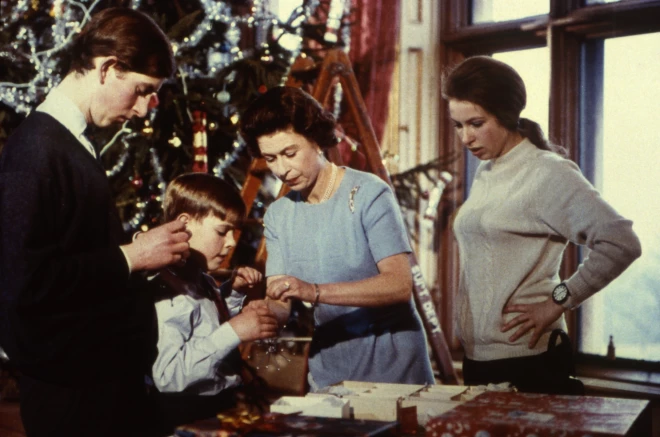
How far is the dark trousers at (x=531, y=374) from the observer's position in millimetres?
1921

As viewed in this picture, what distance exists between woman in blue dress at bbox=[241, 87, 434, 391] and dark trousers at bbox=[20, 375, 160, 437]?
0.56 metres

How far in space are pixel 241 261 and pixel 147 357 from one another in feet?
8.04

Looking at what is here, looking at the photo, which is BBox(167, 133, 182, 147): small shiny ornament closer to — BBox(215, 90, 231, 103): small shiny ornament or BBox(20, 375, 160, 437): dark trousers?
BBox(215, 90, 231, 103): small shiny ornament

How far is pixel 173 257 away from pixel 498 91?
3.21ft

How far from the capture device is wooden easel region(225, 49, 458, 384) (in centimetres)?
382

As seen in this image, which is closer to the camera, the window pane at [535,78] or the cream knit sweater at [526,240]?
the cream knit sweater at [526,240]

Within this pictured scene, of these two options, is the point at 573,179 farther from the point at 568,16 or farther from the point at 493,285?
the point at 568,16

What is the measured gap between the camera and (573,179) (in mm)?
1889

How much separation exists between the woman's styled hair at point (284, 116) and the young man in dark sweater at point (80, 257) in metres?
0.43

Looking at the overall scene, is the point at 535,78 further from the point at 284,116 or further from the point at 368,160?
the point at 284,116

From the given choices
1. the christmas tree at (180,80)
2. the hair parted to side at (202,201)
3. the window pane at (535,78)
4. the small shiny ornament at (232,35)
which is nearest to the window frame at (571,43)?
the window pane at (535,78)

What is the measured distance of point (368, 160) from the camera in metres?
3.92

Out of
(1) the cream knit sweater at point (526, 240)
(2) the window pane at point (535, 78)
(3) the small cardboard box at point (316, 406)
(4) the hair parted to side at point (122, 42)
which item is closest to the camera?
(3) the small cardboard box at point (316, 406)

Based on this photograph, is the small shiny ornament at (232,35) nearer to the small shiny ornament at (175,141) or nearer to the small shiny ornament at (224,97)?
the small shiny ornament at (224,97)
